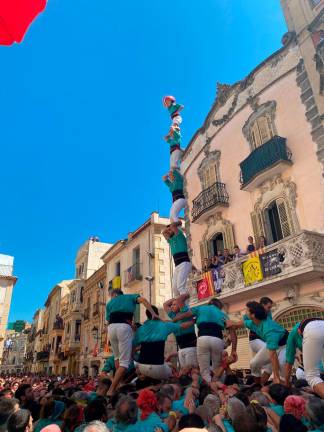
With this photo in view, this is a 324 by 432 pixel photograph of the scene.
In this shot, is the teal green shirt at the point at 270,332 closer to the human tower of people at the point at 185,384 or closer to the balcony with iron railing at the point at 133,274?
the human tower of people at the point at 185,384

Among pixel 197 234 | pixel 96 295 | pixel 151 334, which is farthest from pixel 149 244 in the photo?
pixel 151 334

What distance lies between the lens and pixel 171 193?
841 centimetres

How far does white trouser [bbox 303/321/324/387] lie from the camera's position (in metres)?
3.87

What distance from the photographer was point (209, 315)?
20.5 feet

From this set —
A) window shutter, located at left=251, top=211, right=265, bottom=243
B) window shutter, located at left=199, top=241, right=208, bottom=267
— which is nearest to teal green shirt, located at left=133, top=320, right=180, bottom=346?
window shutter, located at left=251, top=211, right=265, bottom=243

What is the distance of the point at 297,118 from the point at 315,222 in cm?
424

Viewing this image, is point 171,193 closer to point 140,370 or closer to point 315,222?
point 140,370

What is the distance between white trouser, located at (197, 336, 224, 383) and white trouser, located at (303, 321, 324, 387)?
2304 millimetres

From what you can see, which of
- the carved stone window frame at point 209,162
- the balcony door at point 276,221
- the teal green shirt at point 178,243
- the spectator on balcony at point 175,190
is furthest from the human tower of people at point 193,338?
the carved stone window frame at point 209,162

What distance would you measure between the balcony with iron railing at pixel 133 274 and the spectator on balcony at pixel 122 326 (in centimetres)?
1781

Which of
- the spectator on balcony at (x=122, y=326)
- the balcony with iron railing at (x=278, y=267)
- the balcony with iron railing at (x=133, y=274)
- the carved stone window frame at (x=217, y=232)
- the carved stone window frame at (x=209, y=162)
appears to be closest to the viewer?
the spectator on balcony at (x=122, y=326)

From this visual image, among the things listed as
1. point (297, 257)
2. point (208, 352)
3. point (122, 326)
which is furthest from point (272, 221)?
point (122, 326)

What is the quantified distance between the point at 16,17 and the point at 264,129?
12743mm

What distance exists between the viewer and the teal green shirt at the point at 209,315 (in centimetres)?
623
